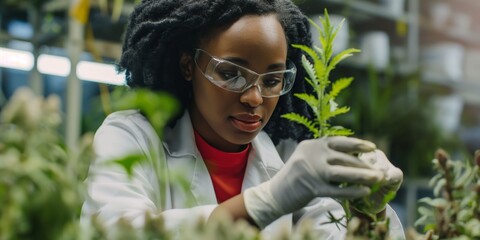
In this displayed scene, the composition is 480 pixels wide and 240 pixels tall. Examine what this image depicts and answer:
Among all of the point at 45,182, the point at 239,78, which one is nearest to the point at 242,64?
the point at 239,78

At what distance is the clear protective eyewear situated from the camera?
1.13 m

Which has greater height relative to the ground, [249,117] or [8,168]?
[8,168]

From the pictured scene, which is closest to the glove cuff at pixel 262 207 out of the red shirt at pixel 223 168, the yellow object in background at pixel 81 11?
the red shirt at pixel 223 168

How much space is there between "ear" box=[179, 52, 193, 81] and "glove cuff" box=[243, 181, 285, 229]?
0.43 meters

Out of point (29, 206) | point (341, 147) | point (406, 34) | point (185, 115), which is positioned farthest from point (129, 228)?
point (406, 34)

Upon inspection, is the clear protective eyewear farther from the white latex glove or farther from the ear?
the white latex glove

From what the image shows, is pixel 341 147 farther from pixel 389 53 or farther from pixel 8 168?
pixel 389 53

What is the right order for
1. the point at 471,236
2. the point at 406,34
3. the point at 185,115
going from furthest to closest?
the point at 406,34 → the point at 185,115 → the point at 471,236

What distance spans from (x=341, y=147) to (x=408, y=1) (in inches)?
144

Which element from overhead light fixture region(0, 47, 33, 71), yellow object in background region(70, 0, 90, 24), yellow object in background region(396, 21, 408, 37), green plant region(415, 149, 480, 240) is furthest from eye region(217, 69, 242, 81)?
yellow object in background region(396, 21, 408, 37)

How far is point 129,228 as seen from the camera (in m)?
0.51

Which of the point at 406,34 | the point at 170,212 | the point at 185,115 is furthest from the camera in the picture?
the point at 406,34

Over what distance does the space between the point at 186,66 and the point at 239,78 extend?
19 centimetres

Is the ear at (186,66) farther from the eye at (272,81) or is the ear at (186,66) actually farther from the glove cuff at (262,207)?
the glove cuff at (262,207)
